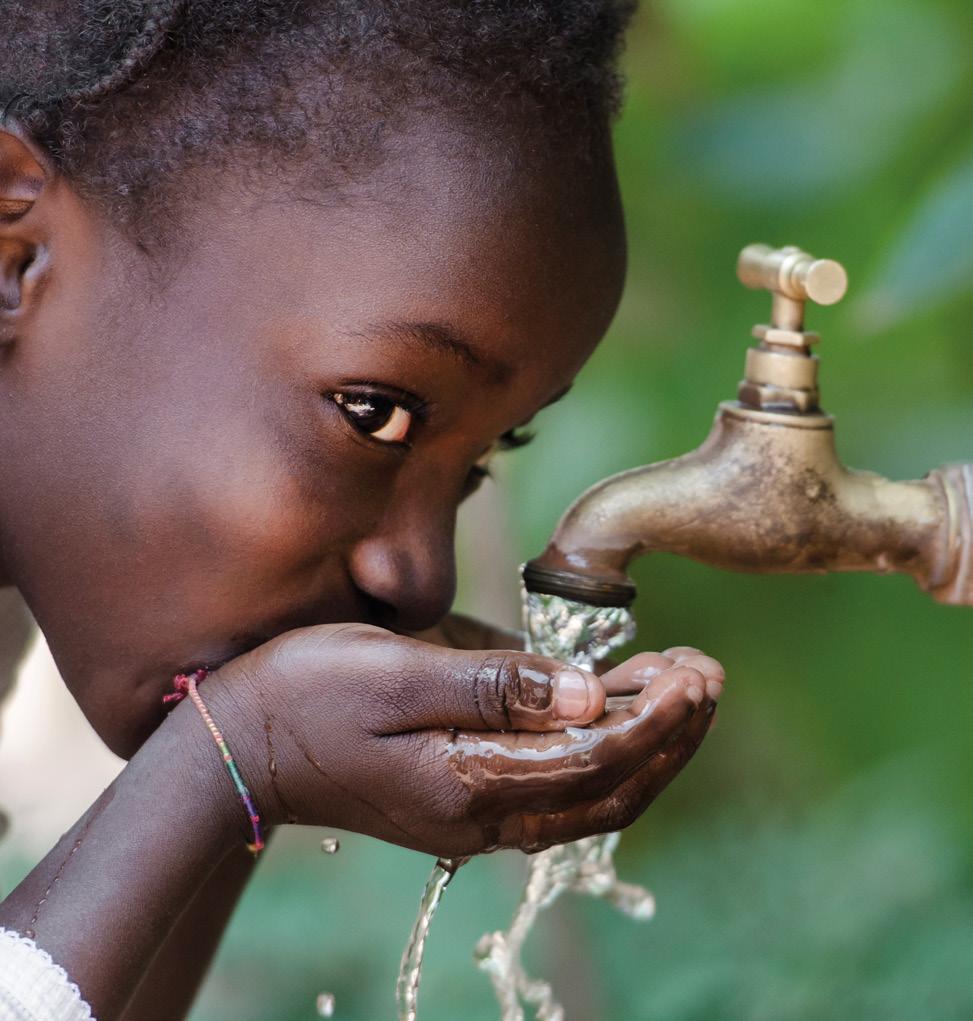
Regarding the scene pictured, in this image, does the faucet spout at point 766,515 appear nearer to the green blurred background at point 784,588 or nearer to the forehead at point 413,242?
the forehead at point 413,242

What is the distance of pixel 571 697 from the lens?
98 centimetres

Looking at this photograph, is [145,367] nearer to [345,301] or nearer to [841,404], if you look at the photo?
[345,301]

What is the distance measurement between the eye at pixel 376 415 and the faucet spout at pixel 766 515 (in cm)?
21

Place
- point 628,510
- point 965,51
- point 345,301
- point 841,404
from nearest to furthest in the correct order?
point 345,301 → point 628,510 → point 965,51 → point 841,404

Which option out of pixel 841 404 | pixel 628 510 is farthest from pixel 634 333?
pixel 628 510

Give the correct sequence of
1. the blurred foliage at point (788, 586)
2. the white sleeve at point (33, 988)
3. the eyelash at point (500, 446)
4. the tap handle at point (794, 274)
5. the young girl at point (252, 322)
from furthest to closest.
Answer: the blurred foliage at point (788, 586) → the eyelash at point (500, 446) → the tap handle at point (794, 274) → the young girl at point (252, 322) → the white sleeve at point (33, 988)

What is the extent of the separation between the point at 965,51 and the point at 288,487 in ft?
3.21

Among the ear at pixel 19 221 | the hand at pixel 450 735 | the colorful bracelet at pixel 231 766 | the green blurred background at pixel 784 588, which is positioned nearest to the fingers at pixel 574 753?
the hand at pixel 450 735

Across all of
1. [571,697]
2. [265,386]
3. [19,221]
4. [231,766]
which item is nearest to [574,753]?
[571,697]

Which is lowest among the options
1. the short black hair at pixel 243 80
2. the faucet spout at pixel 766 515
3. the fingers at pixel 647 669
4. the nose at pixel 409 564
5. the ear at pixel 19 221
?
the fingers at pixel 647 669

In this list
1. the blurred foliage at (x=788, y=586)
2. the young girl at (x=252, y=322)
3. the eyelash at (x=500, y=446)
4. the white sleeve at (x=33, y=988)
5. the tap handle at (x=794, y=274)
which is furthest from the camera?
the blurred foliage at (x=788, y=586)

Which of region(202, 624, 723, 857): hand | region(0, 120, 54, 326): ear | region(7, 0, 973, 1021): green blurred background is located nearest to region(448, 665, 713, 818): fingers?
region(202, 624, 723, 857): hand

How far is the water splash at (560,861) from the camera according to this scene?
4.27 feet

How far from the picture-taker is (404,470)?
1.19m
